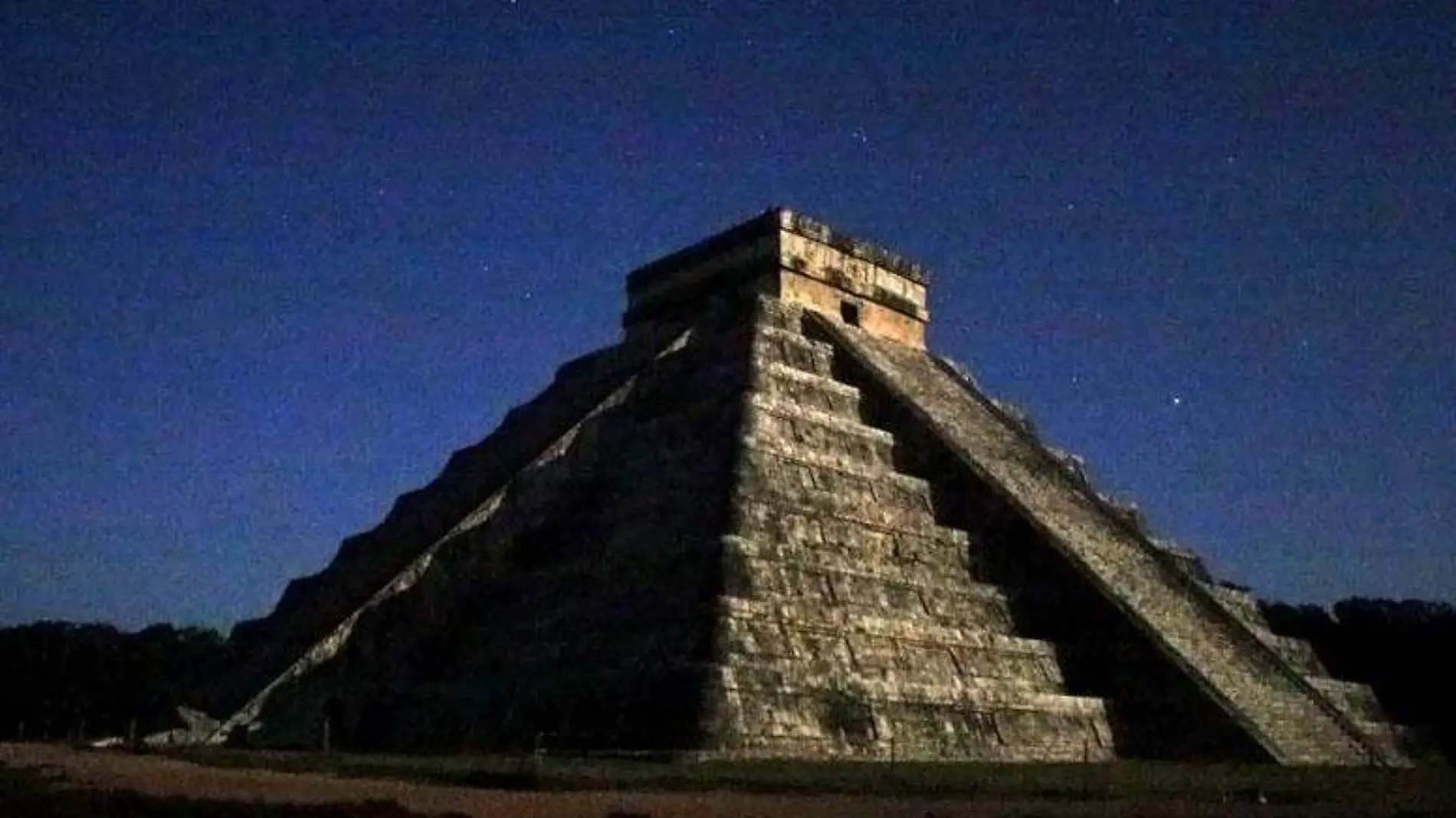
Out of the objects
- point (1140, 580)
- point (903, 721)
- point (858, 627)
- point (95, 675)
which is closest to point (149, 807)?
point (903, 721)

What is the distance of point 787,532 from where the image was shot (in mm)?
14477

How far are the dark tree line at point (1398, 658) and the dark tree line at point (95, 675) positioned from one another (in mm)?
18499

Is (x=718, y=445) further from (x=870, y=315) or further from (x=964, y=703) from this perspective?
(x=870, y=315)

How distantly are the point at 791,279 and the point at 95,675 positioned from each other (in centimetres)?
1965

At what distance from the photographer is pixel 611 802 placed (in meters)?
8.25

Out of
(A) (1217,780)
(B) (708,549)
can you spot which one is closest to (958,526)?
(B) (708,549)

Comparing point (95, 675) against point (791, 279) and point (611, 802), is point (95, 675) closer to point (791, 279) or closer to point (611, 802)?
point (791, 279)

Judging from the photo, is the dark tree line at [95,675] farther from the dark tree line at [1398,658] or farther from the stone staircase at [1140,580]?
the dark tree line at [1398,658]

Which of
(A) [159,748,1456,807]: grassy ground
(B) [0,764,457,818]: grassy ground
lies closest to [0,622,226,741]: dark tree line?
(A) [159,748,1456,807]: grassy ground

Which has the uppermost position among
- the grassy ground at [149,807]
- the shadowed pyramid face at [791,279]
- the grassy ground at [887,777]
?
the shadowed pyramid face at [791,279]

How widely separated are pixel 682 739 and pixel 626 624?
6.96 ft

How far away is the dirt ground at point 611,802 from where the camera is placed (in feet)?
25.4

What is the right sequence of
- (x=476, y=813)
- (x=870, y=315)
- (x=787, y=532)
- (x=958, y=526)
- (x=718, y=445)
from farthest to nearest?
(x=870, y=315) < (x=958, y=526) < (x=718, y=445) < (x=787, y=532) < (x=476, y=813)

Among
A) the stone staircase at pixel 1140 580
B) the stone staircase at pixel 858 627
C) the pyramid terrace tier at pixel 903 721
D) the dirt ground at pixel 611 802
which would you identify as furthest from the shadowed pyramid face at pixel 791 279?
the dirt ground at pixel 611 802
